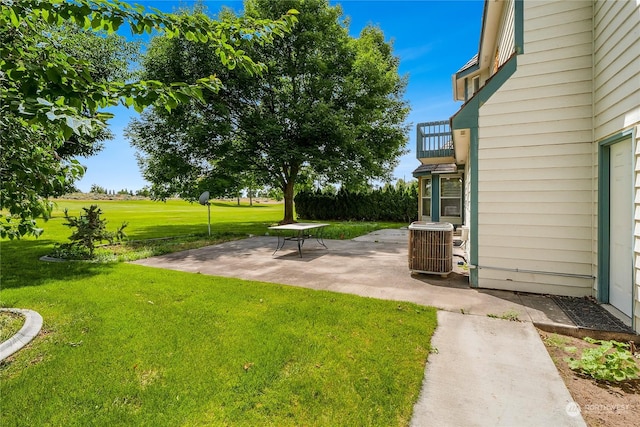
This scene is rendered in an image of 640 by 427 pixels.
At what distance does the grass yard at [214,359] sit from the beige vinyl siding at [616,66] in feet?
11.5

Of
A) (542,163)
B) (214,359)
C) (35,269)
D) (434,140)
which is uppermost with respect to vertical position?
(434,140)

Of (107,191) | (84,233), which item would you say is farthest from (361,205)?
(107,191)

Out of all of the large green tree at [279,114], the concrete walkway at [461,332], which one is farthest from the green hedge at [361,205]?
the concrete walkway at [461,332]

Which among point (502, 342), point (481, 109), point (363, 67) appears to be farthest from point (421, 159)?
point (502, 342)

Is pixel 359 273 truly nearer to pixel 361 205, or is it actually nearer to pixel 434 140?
pixel 434 140

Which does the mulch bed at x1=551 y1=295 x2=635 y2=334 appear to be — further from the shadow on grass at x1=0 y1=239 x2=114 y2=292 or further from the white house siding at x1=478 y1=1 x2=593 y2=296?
the shadow on grass at x1=0 y1=239 x2=114 y2=292

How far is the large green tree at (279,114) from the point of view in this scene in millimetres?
13227

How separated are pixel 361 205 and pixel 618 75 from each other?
18.0m

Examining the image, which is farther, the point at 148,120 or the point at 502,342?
the point at 148,120

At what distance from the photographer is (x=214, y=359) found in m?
3.02

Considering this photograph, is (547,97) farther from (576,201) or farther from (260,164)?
(260,164)

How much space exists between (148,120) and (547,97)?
15.9 meters

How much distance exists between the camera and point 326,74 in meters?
14.3

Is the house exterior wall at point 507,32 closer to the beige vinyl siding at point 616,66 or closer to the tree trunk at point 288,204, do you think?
the beige vinyl siding at point 616,66
